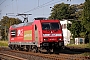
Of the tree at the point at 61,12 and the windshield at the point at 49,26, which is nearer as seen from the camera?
the windshield at the point at 49,26

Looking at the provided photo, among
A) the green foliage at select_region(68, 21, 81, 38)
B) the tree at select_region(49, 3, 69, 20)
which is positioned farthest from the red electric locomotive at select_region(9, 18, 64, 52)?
the tree at select_region(49, 3, 69, 20)

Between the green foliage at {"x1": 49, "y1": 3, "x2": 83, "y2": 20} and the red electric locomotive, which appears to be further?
the green foliage at {"x1": 49, "y1": 3, "x2": 83, "y2": 20}

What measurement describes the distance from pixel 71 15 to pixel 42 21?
200 feet

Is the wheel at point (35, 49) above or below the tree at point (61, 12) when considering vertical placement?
below

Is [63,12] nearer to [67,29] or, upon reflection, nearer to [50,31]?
[67,29]

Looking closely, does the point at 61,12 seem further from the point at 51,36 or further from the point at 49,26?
the point at 51,36

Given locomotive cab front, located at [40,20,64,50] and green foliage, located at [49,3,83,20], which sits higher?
green foliage, located at [49,3,83,20]

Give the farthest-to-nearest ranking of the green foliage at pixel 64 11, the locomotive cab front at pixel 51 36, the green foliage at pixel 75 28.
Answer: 1. the green foliage at pixel 64 11
2. the green foliage at pixel 75 28
3. the locomotive cab front at pixel 51 36

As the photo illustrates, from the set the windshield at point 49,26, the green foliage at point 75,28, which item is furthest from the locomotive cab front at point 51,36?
the green foliage at point 75,28

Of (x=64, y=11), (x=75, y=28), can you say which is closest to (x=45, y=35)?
(x=75, y=28)

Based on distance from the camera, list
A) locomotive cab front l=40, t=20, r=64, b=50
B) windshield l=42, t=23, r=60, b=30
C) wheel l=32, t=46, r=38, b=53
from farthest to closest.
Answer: wheel l=32, t=46, r=38, b=53 → windshield l=42, t=23, r=60, b=30 → locomotive cab front l=40, t=20, r=64, b=50

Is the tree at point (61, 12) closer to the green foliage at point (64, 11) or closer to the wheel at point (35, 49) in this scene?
the green foliage at point (64, 11)

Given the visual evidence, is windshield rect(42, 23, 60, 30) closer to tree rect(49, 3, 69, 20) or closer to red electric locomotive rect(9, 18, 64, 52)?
red electric locomotive rect(9, 18, 64, 52)

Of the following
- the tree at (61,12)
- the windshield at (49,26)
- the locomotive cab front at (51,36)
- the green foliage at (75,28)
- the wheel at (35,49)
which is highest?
the tree at (61,12)
